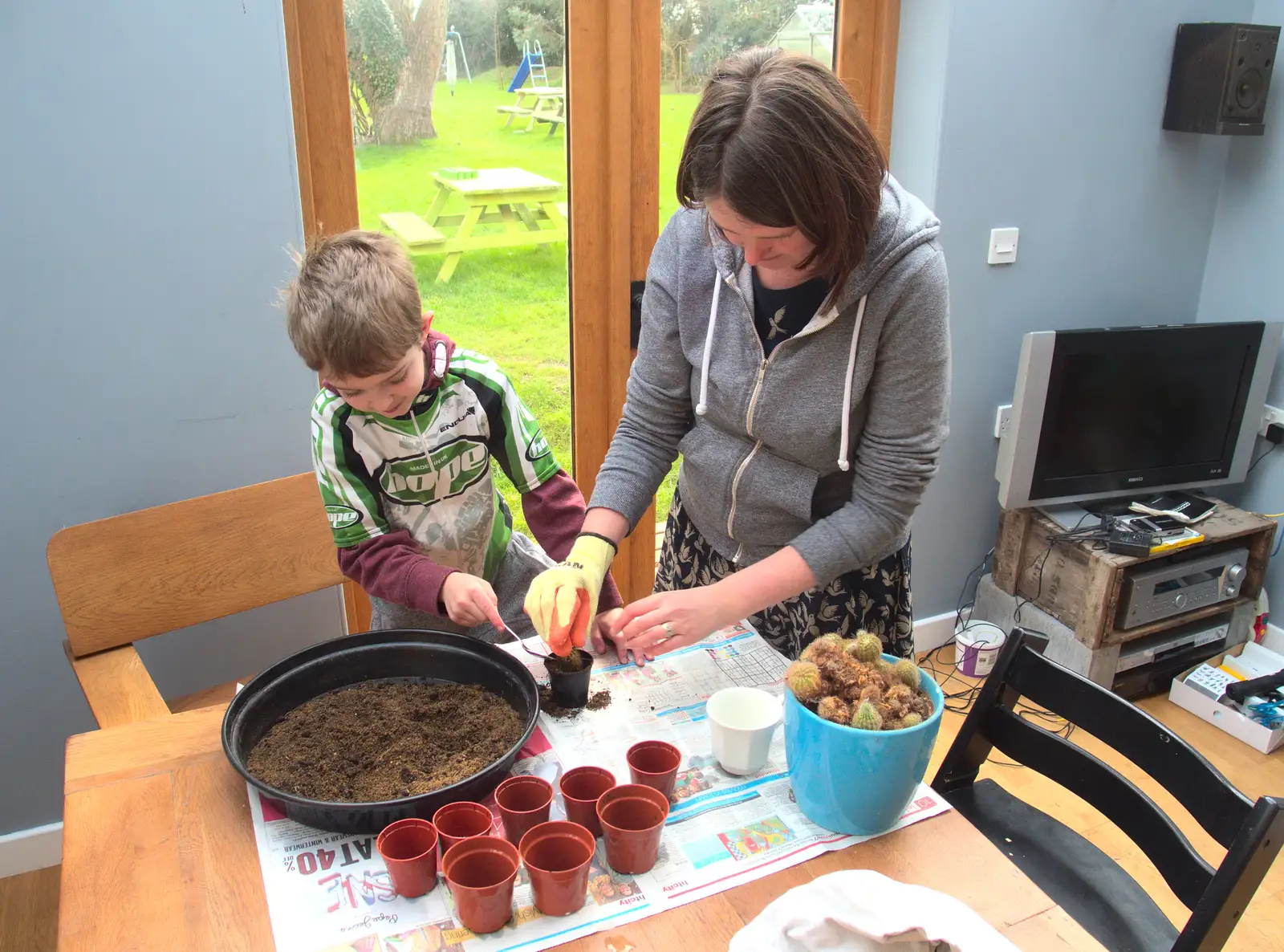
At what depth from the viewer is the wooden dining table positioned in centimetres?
91

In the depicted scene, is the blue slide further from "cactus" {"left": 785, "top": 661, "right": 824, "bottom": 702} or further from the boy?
"cactus" {"left": 785, "top": 661, "right": 824, "bottom": 702}

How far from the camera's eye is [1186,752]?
1072 mm

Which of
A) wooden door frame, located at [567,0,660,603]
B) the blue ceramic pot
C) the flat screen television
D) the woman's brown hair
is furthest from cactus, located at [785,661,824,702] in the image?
the flat screen television

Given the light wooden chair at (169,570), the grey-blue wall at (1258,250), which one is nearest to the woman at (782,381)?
the light wooden chair at (169,570)

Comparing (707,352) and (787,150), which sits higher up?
(787,150)

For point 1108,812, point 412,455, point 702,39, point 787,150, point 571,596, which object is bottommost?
point 1108,812

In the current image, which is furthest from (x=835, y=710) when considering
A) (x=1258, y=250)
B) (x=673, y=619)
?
(x=1258, y=250)

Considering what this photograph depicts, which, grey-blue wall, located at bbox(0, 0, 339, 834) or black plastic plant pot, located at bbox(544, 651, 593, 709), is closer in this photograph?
black plastic plant pot, located at bbox(544, 651, 593, 709)

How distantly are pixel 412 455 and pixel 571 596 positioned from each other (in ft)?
1.28

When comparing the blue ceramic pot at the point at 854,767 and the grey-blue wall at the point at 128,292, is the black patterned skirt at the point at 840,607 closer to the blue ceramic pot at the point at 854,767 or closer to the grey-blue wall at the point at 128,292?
the blue ceramic pot at the point at 854,767

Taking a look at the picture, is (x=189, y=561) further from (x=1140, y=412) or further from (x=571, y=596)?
(x=1140, y=412)

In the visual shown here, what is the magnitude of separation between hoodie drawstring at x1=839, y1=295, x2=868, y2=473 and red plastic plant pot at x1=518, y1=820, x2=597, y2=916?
0.64 m

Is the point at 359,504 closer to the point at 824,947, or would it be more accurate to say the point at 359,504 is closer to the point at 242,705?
the point at 242,705

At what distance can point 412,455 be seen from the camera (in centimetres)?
145
